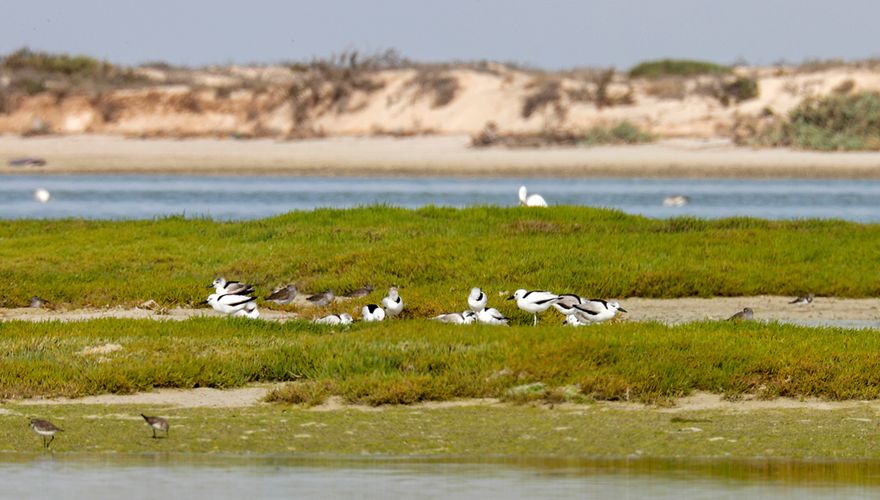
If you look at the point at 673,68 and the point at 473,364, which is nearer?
the point at 473,364

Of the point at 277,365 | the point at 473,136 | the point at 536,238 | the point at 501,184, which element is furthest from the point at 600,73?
the point at 277,365

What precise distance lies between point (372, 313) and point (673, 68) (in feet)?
203

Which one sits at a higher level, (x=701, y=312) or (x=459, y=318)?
(x=459, y=318)

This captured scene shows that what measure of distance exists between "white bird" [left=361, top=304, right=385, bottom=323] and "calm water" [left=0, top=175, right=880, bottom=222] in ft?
53.1

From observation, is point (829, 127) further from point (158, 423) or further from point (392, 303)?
point (158, 423)

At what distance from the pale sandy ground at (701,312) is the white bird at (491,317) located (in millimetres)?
1140

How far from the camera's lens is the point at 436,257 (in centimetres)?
1878

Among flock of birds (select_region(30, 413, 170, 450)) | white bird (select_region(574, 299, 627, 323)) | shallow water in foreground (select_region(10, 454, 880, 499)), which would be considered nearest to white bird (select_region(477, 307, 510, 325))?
white bird (select_region(574, 299, 627, 323))

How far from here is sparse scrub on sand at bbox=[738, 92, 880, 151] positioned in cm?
4903

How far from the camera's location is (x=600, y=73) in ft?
205

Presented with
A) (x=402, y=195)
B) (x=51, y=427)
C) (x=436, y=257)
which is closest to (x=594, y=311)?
(x=436, y=257)

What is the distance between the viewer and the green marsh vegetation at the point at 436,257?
17.9m

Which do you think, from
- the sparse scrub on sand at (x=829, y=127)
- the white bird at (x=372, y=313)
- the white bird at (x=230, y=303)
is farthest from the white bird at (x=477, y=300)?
the sparse scrub on sand at (x=829, y=127)

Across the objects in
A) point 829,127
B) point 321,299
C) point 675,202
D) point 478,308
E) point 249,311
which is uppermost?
point 829,127
